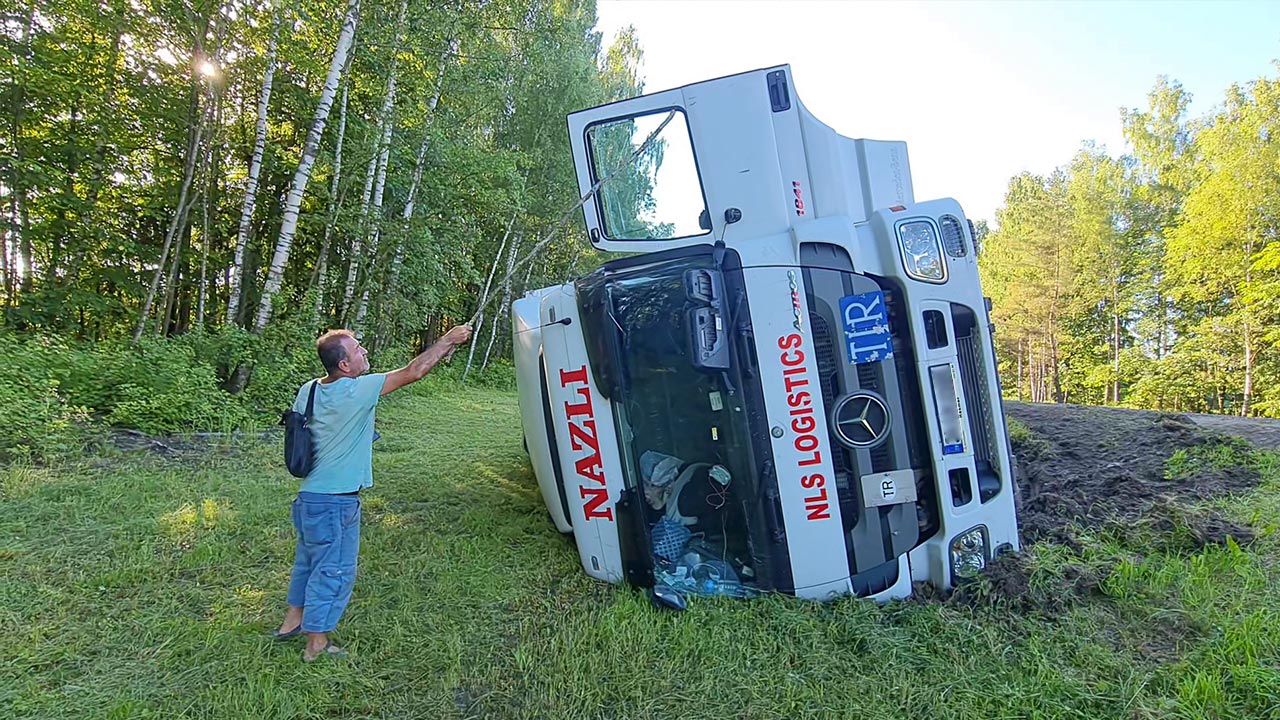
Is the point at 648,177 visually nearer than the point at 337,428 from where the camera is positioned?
No

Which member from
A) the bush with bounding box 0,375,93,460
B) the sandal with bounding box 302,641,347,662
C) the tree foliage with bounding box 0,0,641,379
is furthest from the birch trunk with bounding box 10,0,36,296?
the sandal with bounding box 302,641,347,662

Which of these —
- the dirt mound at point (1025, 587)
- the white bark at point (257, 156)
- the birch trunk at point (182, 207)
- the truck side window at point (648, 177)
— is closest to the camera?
the dirt mound at point (1025, 587)

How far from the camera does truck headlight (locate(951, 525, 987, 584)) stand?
257 cm

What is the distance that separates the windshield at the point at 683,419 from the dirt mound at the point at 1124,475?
1.83m

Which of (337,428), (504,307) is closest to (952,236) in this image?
(337,428)

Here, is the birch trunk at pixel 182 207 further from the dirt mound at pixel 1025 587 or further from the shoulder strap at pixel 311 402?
the dirt mound at pixel 1025 587

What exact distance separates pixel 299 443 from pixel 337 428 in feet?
0.46

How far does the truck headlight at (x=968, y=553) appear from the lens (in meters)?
2.57

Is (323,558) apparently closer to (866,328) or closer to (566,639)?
(566,639)

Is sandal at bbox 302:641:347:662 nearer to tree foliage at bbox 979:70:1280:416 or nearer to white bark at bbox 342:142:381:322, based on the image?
white bark at bbox 342:142:381:322

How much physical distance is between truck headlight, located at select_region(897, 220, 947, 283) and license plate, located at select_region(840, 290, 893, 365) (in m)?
0.23

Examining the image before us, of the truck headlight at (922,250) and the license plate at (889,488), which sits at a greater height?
the truck headlight at (922,250)

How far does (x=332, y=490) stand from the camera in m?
2.24

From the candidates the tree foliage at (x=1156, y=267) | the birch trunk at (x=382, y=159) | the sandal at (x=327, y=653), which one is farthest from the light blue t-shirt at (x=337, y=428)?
the tree foliage at (x=1156, y=267)
